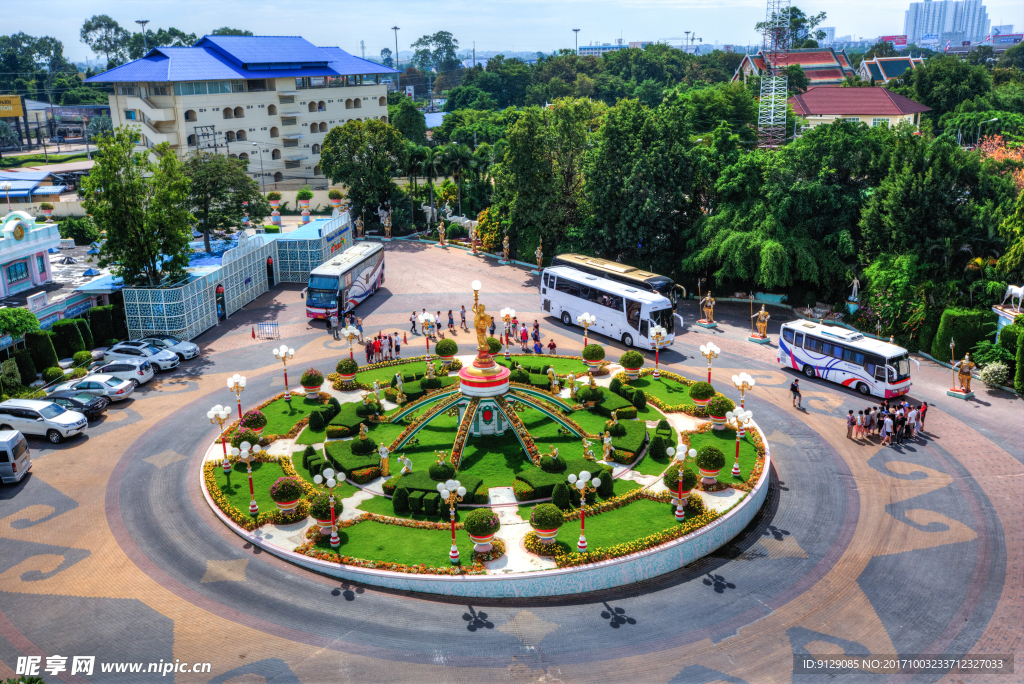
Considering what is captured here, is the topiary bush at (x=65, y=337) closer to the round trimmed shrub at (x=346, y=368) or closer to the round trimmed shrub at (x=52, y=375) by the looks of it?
the round trimmed shrub at (x=52, y=375)

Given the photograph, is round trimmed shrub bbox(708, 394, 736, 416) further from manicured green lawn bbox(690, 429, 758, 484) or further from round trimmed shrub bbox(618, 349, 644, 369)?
round trimmed shrub bbox(618, 349, 644, 369)

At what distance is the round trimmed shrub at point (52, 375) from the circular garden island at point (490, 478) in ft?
39.4

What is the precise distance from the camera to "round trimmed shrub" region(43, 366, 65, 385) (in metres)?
39.9

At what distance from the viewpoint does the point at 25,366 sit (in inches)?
1555

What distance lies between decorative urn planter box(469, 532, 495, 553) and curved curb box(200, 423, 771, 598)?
115 cm

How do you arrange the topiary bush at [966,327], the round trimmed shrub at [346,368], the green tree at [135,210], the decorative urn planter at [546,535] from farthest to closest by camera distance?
the green tree at [135,210] → the topiary bush at [966,327] → the round trimmed shrub at [346,368] → the decorative urn planter at [546,535]

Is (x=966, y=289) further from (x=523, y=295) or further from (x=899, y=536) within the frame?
(x=523, y=295)

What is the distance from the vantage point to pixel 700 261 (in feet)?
170

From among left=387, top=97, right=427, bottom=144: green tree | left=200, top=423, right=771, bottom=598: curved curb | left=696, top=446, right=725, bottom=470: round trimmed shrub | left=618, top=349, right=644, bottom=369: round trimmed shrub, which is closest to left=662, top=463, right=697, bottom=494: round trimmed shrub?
left=696, top=446, right=725, bottom=470: round trimmed shrub

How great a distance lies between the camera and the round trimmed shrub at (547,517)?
24.5m

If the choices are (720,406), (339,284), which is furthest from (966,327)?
(339,284)

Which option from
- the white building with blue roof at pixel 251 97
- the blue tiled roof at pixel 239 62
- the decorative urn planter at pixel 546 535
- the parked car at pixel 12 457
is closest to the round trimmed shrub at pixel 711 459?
the decorative urn planter at pixel 546 535

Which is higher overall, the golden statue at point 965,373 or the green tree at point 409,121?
the green tree at point 409,121

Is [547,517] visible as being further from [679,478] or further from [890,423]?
[890,423]
